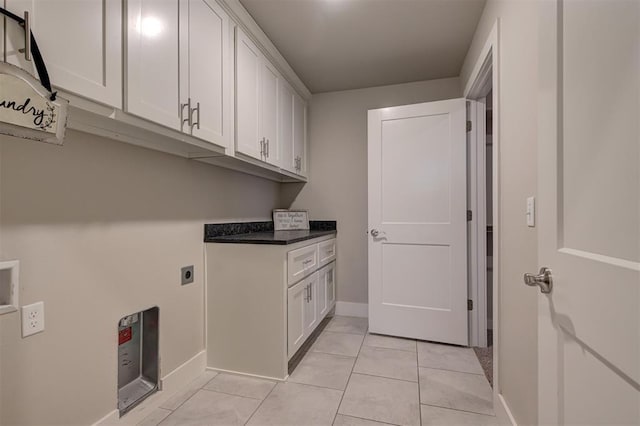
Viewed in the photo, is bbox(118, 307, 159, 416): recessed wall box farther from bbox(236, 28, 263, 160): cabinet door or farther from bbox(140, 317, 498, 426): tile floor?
bbox(236, 28, 263, 160): cabinet door

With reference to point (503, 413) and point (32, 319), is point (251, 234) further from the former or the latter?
point (503, 413)

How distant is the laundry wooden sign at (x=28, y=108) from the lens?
2.56 feet

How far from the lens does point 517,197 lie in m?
1.35

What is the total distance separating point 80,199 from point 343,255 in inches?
92.4

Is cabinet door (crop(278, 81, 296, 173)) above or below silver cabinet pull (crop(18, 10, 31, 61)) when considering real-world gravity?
above

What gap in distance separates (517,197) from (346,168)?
6.52ft

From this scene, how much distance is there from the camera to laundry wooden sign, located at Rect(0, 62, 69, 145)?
2.56 feet

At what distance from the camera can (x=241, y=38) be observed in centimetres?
195

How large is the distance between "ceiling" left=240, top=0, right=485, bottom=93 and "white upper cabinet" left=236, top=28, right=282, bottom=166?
21 centimetres

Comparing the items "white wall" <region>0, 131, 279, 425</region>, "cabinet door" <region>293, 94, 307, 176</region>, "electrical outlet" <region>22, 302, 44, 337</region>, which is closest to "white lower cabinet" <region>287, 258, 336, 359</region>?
"white wall" <region>0, 131, 279, 425</region>

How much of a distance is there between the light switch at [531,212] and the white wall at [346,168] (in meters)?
1.95

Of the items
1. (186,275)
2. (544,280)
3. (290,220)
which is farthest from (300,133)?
(544,280)

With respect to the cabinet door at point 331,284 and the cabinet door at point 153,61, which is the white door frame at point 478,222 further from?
the cabinet door at point 153,61

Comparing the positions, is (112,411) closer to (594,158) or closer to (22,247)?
(22,247)
